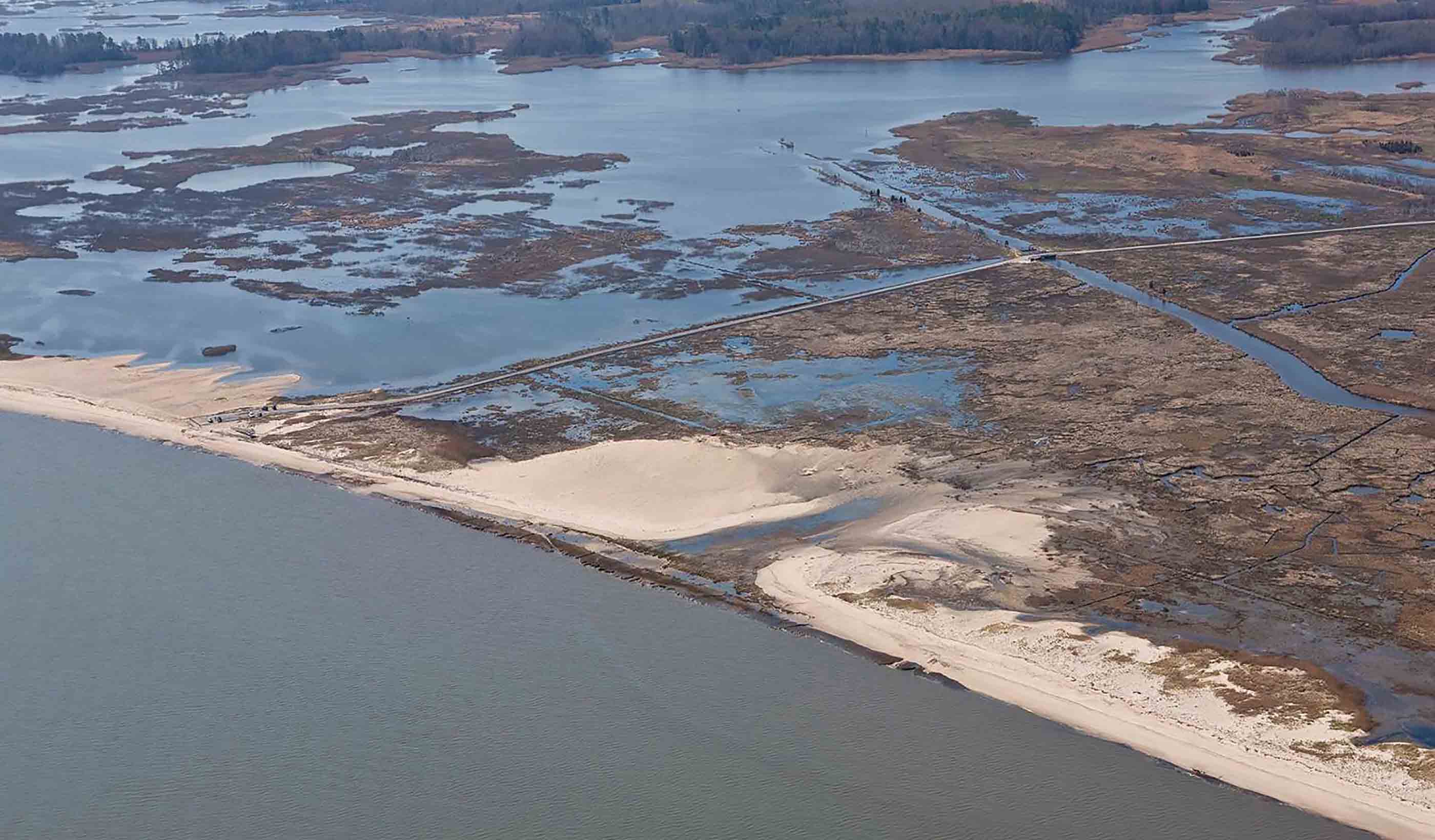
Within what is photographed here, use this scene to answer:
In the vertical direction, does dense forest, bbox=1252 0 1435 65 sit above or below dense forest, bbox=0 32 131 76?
below

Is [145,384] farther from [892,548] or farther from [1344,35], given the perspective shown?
[1344,35]

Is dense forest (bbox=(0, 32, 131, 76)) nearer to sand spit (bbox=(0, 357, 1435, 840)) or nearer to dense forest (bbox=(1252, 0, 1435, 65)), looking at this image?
sand spit (bbox=(0, 357, 1435, 840))

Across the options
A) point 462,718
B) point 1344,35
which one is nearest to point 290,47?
point 1344,35

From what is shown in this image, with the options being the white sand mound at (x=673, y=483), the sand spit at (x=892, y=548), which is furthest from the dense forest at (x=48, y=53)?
the white sand mound at (x=673, y=483)

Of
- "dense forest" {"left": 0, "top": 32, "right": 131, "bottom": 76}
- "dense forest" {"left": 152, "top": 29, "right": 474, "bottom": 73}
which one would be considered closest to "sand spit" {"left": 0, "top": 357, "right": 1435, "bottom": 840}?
"dense forest" {"left": 152, "top": 29, "right": 474, "bottom": 73}

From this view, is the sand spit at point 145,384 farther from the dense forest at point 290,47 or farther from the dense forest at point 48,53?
the dense forest at point 48,53

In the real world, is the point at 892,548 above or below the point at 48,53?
below
